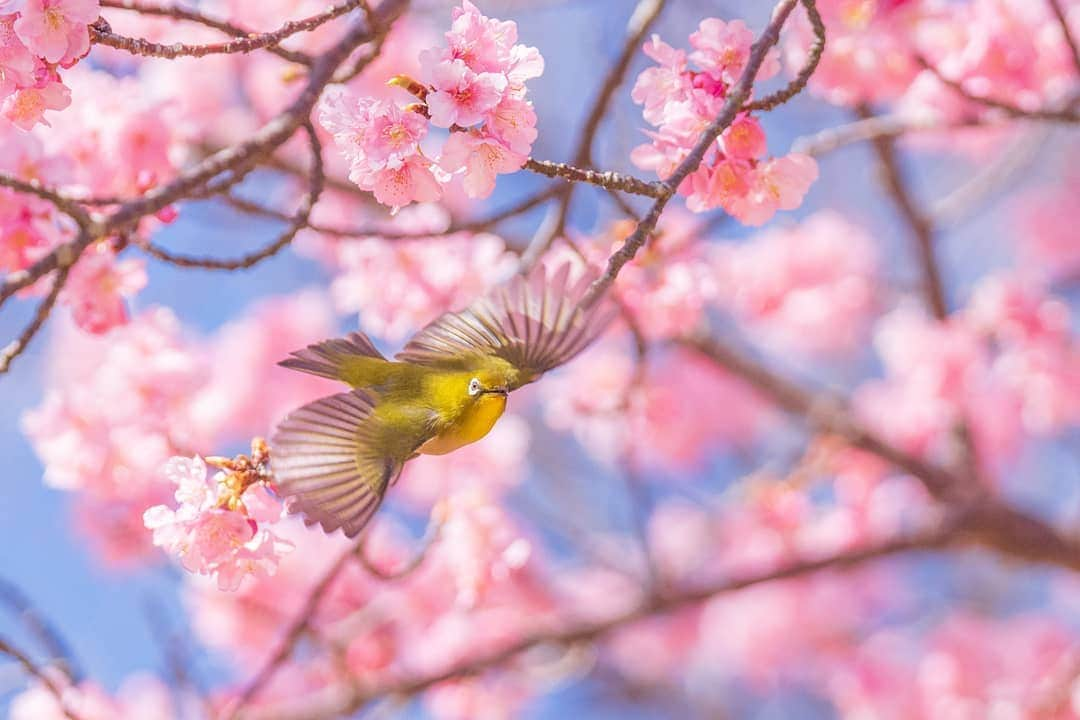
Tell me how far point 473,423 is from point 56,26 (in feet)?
2.43

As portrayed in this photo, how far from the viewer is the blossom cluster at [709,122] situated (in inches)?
60.1

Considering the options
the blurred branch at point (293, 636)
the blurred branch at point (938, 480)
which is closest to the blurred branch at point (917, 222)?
the blurred branch at point (938, 480)

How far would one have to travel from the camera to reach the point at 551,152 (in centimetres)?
457

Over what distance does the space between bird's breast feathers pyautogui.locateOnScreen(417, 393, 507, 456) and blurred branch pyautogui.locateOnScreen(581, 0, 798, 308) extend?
7.8 inches

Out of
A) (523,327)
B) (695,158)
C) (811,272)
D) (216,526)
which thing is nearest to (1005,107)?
(695,158)

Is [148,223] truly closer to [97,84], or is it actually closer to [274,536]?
Answer: [97,84]

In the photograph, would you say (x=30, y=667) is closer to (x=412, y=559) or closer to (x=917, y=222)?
(x=412, y=559)

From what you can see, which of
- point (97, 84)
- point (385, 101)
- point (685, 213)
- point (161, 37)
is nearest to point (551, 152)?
point (685, 213)

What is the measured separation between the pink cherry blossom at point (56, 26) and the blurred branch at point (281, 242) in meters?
0.31

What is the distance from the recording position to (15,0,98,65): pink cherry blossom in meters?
1.33

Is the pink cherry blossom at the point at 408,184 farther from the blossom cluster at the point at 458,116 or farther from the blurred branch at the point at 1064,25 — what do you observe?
the blurred branch at the point at 1064,25

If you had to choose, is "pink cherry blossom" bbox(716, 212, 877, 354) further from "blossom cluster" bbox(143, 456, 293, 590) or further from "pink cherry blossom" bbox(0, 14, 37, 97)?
"pink cherry blossom" bbox(0, 14, 37, 97)

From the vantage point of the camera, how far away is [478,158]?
137 centimetres

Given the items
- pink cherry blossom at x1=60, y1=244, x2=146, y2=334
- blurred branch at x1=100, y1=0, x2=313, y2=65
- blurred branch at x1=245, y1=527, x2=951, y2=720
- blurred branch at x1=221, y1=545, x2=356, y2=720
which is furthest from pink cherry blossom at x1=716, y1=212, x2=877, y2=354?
blurred branch at x1=100, y1=0, x2=313, y2=65
